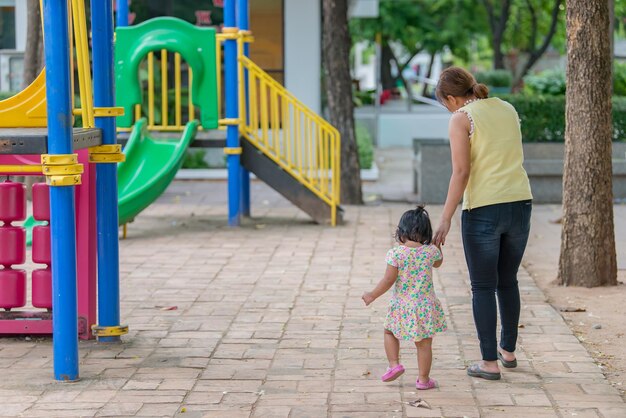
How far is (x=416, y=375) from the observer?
601 centimetres

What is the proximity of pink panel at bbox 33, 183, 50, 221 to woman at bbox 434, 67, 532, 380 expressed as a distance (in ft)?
7.87

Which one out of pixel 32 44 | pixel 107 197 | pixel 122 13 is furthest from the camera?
pixel 32 44

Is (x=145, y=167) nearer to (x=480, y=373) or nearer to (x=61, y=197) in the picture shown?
(x=61, y=197)

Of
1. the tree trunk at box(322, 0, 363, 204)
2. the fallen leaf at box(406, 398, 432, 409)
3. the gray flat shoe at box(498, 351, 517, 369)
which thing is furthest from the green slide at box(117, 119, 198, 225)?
the fallen leaf at box(406, 398, 432, 409)

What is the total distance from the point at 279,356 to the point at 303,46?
13.0 metres

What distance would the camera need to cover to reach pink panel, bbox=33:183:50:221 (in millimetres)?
6638

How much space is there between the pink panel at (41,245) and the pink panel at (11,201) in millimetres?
178

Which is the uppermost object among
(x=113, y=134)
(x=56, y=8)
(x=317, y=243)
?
(x=56, y=8)

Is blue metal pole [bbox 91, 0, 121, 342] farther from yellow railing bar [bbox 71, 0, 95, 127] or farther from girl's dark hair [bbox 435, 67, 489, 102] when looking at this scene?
girl's dark hair [bbox 435, 67, 489, 102]

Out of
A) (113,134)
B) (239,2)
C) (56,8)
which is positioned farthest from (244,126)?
(56,8)

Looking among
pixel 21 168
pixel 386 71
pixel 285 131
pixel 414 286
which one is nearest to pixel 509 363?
pixel 414 286

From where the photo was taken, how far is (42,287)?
6758 millimetres

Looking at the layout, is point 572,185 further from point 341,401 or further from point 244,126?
point 244,126

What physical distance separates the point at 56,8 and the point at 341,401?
2430 mm
